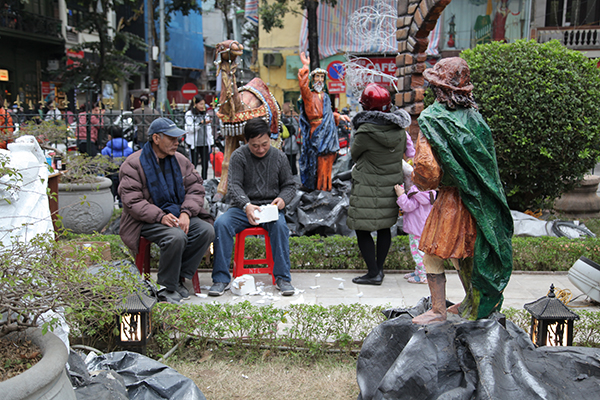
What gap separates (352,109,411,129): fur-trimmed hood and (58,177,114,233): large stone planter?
11.3ft

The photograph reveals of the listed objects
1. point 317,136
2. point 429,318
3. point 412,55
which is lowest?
point 429,318

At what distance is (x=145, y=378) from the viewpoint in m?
3.05

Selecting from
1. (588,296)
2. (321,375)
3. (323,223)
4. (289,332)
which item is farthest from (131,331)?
(588,296)

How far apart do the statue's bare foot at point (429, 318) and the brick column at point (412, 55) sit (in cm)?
467

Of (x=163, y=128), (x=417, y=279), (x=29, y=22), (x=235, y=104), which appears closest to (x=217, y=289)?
(x=163, y=128)

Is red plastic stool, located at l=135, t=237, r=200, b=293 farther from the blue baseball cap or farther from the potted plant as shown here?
the potted plant

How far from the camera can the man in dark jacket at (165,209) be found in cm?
480

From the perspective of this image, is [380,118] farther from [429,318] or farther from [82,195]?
[82,195]

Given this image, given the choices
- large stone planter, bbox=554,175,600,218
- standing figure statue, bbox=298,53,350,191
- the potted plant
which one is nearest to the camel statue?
standing figure statue, bbox=298,53,350,191

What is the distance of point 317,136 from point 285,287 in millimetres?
3376

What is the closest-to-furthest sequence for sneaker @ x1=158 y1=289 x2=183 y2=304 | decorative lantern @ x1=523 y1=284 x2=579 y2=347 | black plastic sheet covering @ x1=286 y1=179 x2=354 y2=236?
decorative lantern @ x1=523 y1=284 x2=579 y2=347
sneaker @ x1=158 y1=289 x2=183 y2=304
black plastic sheet covering @ x1=286 y1=179 x2=354 y2=236

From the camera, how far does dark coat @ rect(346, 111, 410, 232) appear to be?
4.99 metres

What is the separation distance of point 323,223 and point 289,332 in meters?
3.04

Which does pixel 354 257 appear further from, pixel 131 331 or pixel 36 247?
pixel 36 247
